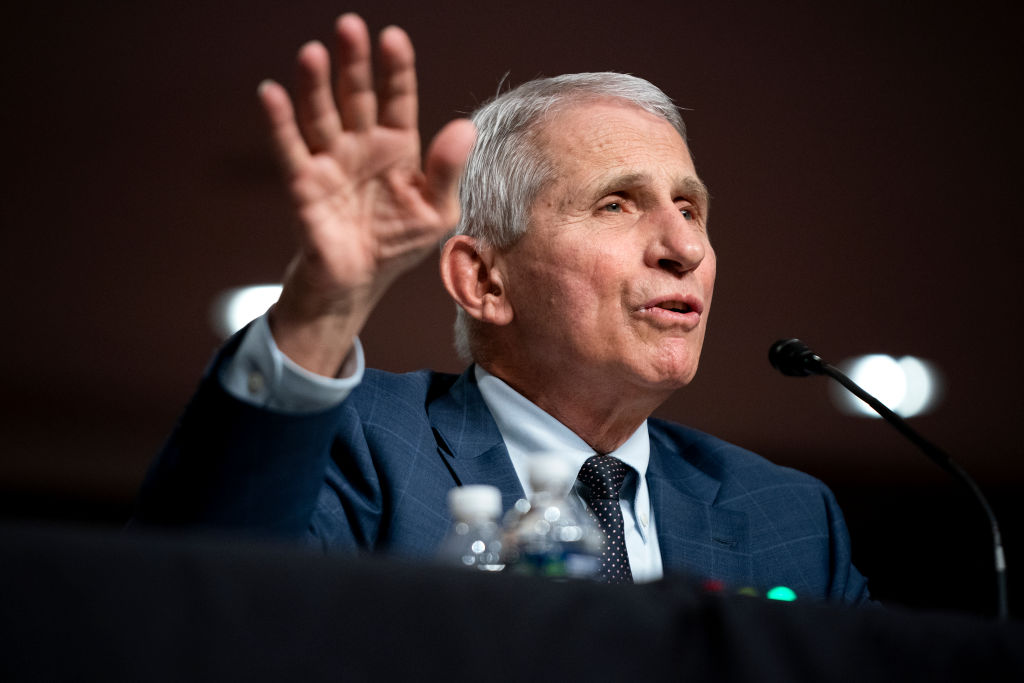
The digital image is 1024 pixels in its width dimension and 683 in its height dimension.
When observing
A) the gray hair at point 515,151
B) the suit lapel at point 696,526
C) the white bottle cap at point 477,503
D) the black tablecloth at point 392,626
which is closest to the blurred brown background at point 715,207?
the gray hair at point 515,151

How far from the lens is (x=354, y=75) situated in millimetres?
880

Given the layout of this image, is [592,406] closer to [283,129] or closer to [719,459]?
[719,459]

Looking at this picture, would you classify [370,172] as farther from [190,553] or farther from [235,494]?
[190,553]

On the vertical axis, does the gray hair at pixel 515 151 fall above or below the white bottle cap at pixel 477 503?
above

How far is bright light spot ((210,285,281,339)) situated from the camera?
4.79 meters

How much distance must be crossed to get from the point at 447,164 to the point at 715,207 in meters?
3.60

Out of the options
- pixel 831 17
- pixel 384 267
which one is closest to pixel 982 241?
pixel 831 17

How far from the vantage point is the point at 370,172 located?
94 centimetres

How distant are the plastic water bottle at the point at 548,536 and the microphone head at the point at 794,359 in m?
0.51

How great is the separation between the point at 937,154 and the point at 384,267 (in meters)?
3.88

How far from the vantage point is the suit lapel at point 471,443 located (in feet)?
4.47

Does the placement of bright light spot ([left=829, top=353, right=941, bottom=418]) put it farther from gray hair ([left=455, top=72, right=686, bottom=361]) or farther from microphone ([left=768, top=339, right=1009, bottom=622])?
microphone ([left=768, top=339, right=1009, bottom=622])

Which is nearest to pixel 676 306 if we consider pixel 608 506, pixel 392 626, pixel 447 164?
pixel 608 506

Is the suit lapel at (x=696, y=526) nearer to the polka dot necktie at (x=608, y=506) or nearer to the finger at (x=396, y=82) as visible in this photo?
the polka dot necktie at (x=608, y=506)
